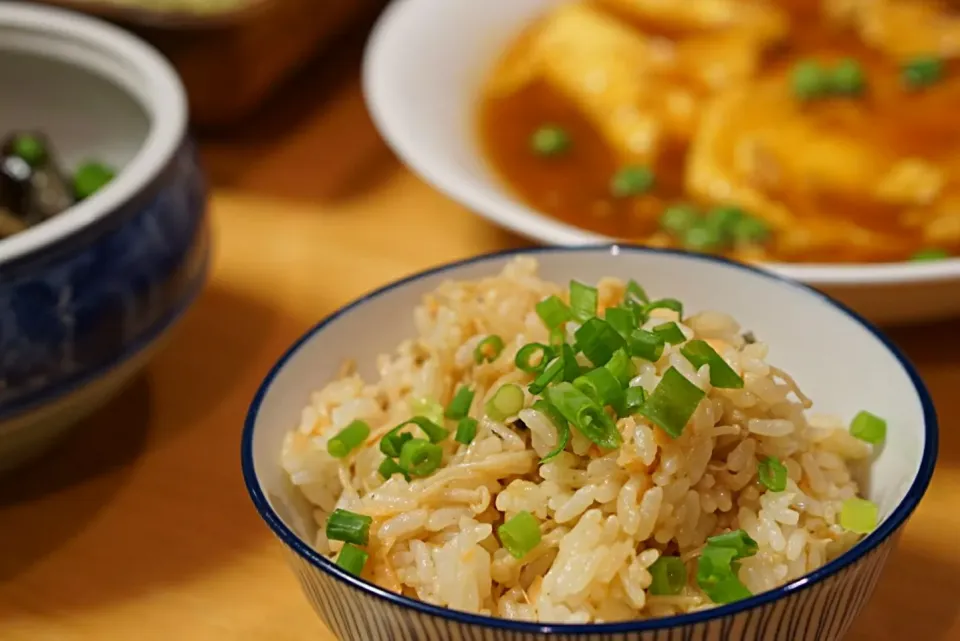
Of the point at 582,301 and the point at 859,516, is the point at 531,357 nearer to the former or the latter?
the point at 582,301

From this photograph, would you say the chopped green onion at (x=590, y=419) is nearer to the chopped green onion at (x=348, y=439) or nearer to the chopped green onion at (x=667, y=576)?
the chopped green onion at (x=667, y=576)

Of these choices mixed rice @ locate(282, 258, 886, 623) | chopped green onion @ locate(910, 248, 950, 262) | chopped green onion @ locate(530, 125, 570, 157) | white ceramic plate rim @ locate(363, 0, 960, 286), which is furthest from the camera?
chopped green onion @ locate(530, 125, 570, 157)

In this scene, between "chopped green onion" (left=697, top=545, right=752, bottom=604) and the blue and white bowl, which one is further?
the blue and white bowl

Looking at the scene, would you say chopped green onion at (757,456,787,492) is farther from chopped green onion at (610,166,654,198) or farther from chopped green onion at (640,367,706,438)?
chopped green onion at (610,166,654,198)

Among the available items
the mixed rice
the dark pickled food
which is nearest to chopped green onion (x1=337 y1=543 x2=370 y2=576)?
the mixed rice

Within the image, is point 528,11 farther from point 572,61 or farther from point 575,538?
point 575,538

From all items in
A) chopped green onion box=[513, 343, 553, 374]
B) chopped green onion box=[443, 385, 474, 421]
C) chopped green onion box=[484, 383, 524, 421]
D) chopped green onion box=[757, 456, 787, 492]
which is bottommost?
chopped green onion box=[443, 385, 474, 421]

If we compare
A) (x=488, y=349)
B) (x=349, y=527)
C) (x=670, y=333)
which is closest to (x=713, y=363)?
(x=670, y=333)
